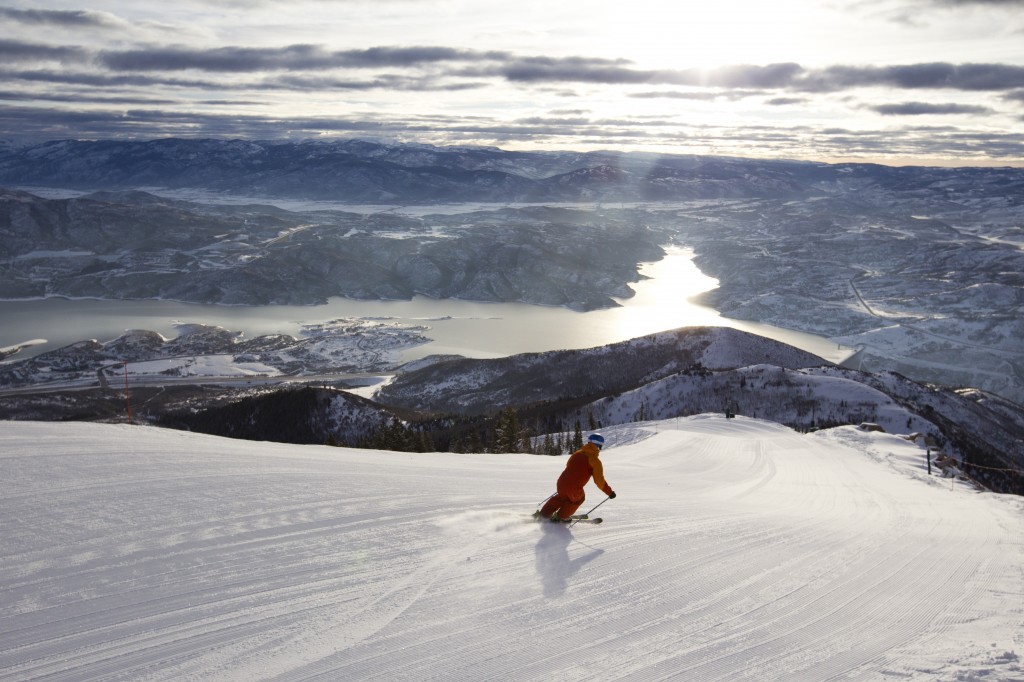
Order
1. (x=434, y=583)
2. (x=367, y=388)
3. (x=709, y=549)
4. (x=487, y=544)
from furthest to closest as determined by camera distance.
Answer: (x=367, y=388) → (x=709, y=549) → (x=487, y=544) → (x=434, y=583)

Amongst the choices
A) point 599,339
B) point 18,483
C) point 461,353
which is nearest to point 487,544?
point 18,483

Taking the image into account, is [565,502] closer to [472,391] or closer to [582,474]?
[582,474]

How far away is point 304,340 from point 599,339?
2276 inches

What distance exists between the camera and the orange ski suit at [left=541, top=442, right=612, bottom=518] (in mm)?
9133

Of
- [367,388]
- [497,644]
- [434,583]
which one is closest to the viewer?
[497,644]

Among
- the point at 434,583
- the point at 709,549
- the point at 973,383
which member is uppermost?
the point at 434,583

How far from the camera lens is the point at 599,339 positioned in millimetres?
147250

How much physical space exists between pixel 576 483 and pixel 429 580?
9.50 ft

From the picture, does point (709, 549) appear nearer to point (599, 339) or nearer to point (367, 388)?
point (367, 388)

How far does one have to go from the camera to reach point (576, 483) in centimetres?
917

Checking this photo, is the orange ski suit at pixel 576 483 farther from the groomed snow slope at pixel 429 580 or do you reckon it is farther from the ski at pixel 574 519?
the groomed snow slope at pixel 429 580

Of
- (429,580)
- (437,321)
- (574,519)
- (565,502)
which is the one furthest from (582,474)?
(437,321)

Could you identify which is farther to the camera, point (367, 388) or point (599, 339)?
point (599, 339)

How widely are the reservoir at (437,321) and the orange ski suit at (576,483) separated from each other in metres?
121
